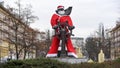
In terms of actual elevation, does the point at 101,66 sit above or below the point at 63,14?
below

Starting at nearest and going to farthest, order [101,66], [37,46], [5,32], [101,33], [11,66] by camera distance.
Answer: [11,66]
[101,66]
[5,32]
[37,46]
[101,33]

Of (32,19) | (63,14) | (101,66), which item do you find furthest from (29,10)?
(101,66)

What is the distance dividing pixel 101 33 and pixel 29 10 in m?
32.9

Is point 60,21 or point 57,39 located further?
point 57,39

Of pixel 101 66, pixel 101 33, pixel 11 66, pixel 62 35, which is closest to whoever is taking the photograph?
pixel 11 66

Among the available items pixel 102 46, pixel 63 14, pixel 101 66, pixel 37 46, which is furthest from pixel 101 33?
pixel 101 66

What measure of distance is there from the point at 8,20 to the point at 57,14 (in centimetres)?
1261

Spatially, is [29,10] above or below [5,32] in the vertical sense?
above

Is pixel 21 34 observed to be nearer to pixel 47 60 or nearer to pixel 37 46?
pixel 37 46

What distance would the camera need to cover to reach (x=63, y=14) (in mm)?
33594

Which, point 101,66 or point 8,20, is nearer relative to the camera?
point 101,66

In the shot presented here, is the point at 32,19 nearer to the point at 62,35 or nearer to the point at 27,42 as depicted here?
the point at 27,42

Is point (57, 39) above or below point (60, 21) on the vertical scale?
below

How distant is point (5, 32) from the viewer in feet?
142
